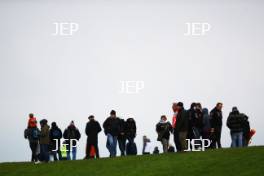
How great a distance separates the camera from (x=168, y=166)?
3528cm

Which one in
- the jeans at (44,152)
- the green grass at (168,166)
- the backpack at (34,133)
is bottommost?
the green grass at (168,166)

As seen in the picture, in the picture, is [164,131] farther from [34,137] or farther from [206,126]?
[34,137]

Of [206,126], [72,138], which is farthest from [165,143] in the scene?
[72,138]

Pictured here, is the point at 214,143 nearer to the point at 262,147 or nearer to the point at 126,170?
the point at 262,147

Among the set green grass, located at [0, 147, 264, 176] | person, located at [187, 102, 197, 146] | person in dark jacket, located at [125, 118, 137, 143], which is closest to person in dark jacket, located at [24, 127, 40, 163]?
green grass, located at [0, 147, 264, 176]

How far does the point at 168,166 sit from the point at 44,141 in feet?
26.1

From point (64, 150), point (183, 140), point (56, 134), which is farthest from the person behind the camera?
point (64, 150)

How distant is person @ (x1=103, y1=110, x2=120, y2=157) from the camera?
41.4m

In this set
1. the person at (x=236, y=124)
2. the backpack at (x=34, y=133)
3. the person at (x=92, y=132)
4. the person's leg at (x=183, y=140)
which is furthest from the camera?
the person at (x=92, y=132)

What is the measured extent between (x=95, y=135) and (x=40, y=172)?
4923mm

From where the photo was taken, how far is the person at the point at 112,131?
41.4 m

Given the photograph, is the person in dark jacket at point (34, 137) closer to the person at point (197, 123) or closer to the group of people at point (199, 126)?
the group of people at point (199, 126)

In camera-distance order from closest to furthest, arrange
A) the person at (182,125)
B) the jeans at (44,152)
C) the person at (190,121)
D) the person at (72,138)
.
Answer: the person at (182,125) < the person at (190,121) < the jeans at (44,152) < the person at (72,138)

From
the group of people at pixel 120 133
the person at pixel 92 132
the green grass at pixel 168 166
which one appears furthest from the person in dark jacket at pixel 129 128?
the green grass at pixel 168 166
